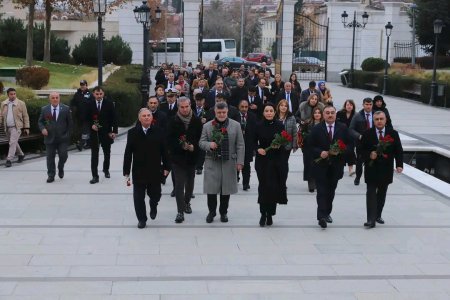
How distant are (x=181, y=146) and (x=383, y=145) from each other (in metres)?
2.65

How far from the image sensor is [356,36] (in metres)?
46.9

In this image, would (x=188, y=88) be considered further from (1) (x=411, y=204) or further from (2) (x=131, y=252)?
(2) (x=131, y=252)

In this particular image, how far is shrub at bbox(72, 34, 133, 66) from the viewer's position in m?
41.3

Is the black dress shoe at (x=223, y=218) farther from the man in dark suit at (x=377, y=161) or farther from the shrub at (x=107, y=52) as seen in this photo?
the shrub at (x=107, y=52)

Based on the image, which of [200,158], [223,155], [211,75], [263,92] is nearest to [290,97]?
[263,92]

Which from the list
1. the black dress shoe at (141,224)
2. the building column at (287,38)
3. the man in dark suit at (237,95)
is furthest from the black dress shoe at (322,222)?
the building column at (287,38)

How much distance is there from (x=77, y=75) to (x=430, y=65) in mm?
26164

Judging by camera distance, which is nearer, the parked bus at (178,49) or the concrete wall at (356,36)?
the concrete wall at (356,36)

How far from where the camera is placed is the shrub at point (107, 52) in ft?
135

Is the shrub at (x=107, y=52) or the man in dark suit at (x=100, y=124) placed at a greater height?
the shrub at (x=107, y=52)

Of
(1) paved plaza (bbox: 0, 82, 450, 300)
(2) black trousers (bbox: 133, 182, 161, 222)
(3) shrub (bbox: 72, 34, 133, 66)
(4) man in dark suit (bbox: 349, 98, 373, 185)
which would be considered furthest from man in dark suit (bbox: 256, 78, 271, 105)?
(3) shrub (bbox: 72, 34, 133, 66)

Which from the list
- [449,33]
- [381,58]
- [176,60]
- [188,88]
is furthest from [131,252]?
[176,60]

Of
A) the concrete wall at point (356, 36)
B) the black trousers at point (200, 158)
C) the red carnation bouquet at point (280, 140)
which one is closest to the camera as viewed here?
the red carnation bouquet at point (280, 140)

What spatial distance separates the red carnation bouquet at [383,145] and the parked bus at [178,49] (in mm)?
51849
